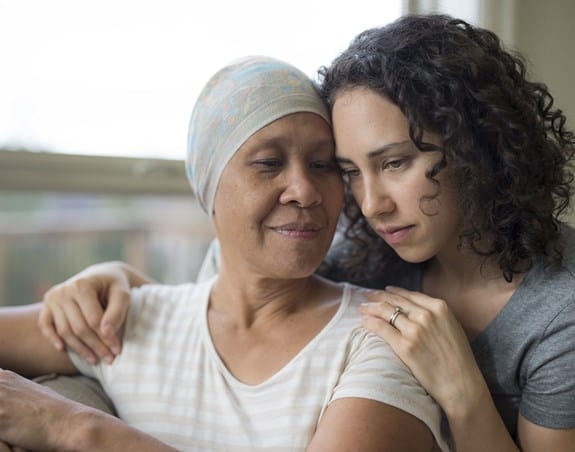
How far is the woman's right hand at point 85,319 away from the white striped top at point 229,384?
0.03 metres

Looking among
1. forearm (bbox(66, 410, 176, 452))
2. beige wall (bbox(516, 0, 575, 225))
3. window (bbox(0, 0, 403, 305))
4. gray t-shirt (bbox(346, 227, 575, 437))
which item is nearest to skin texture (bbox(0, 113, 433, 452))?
forearm (bbox(66, 410, 176, 452))

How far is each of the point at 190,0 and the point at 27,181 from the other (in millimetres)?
816

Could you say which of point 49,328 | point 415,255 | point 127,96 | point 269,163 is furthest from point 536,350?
point 127,96

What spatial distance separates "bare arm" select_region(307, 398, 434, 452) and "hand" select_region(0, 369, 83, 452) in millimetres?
431

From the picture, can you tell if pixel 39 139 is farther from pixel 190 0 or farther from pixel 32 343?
pixel 32 343

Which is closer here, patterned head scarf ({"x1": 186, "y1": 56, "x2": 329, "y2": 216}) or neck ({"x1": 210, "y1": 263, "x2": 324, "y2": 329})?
patterned head scarf ({"x1": 186, "y1": 56, "x2": 329, "y2": 216})

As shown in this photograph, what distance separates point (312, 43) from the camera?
249 centimetres

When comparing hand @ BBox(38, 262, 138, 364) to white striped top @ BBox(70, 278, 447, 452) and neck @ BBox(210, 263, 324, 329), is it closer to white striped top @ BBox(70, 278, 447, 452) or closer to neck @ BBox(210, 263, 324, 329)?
white striped top @ BBox(70, 278, 447, 452)

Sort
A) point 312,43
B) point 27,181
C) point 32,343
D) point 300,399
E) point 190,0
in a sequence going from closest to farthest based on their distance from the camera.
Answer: point 300,399
point 32,343
point 27,181
point 190,0
point 312,43

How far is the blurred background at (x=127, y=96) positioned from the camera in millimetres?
2070

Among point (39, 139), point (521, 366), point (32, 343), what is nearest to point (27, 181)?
point (39, 139)

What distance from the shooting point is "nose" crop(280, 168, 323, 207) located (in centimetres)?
130

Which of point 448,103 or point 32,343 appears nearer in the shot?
point 448,103

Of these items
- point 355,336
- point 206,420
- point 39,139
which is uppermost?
point 39,139
